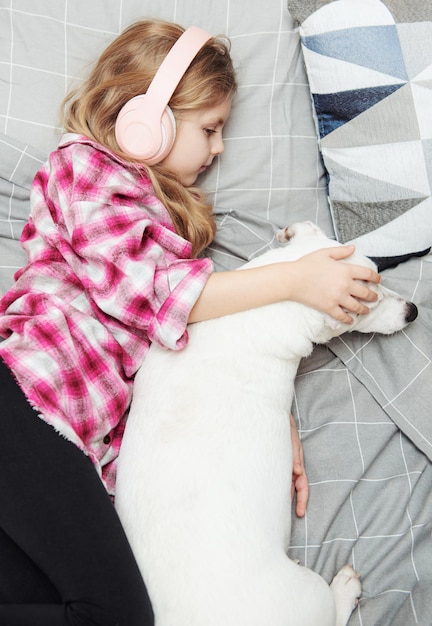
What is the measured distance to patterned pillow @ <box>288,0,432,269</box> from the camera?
5.79 ft

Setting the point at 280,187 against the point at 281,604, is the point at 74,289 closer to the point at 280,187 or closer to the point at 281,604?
the point at 280,187

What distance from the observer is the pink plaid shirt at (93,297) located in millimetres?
1467

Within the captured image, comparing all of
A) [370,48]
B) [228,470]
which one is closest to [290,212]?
[370,48]

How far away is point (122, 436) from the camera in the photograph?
1614 millimetres

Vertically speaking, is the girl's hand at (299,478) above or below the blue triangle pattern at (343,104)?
below

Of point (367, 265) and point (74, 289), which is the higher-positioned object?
point (367, 265)

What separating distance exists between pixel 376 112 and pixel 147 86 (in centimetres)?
67

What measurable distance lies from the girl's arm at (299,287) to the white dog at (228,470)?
0.11 ft

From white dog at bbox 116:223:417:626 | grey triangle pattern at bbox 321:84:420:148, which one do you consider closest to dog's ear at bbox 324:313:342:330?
white dog at bbox 116:223:417:626

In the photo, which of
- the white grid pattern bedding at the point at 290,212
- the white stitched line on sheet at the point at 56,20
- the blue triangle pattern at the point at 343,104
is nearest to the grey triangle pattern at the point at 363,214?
the white grid pattern bedding at the point at 290,212

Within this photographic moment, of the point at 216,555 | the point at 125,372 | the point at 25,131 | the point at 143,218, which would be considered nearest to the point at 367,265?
the point at 143,218

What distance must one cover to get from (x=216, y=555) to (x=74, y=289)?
29.7 inches

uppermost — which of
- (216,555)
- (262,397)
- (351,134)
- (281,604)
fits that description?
(351,134)

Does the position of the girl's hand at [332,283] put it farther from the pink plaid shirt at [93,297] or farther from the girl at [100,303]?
the pink plaid shirt at [93,297]
